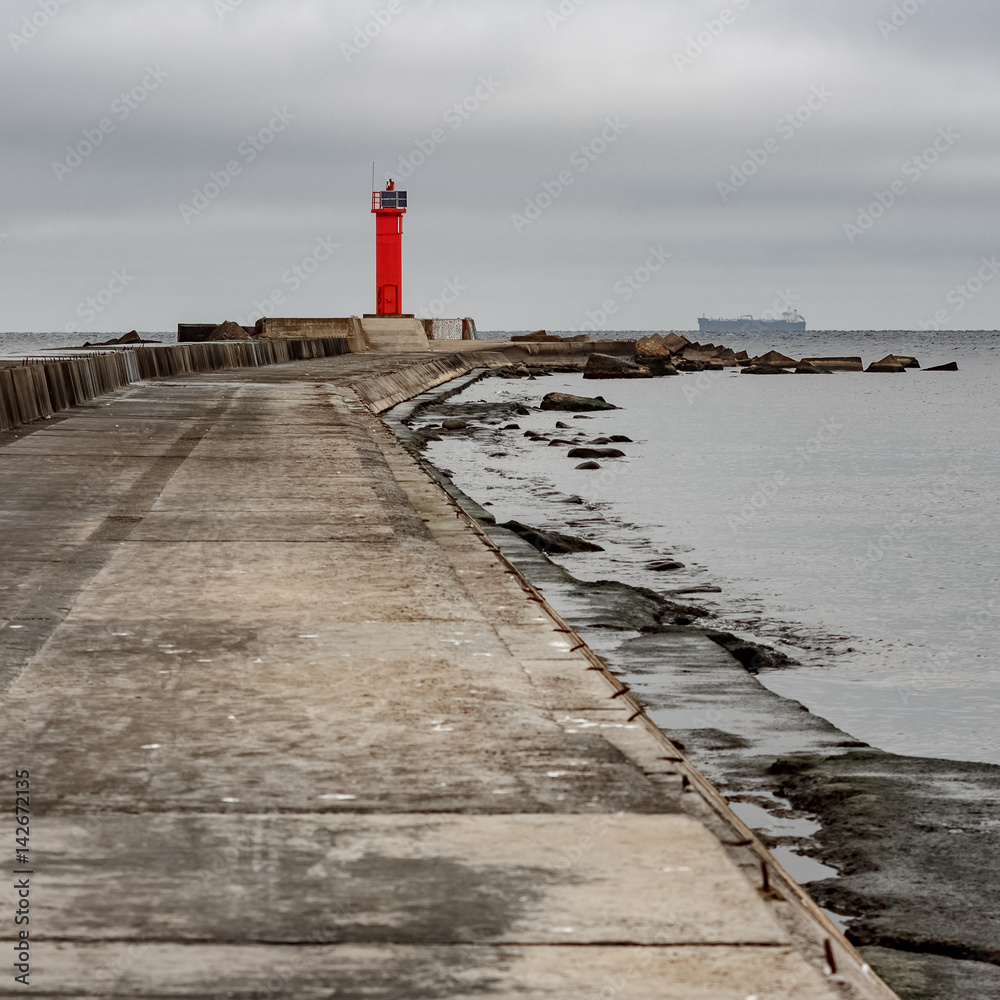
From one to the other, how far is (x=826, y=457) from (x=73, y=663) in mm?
22680

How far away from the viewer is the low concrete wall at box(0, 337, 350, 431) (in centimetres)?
1467

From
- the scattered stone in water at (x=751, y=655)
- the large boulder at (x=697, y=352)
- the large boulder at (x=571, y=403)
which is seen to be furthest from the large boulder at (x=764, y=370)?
the scattered stone in water at (x=751, y=655)

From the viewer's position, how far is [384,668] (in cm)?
486

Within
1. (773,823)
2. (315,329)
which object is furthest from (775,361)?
(773,823)

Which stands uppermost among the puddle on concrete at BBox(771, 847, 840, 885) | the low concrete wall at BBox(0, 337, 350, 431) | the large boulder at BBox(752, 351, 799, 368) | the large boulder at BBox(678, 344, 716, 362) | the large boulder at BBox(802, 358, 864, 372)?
the puddle on concrete at BBox(771, 847, 840, 885)

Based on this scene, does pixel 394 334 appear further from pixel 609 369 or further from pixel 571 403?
pixel 571 403

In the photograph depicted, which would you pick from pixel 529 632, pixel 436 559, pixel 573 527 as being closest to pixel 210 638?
pixel 529 632

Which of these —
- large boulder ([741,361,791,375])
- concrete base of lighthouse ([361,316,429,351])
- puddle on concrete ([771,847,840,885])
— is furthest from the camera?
large boulder ([741,361,791,375])

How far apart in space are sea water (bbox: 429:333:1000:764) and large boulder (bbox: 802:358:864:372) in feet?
117

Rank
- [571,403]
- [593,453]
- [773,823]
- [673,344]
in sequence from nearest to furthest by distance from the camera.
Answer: [773,823]
[593,453]
[571,403]
[673,344]

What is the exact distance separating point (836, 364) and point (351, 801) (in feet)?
242

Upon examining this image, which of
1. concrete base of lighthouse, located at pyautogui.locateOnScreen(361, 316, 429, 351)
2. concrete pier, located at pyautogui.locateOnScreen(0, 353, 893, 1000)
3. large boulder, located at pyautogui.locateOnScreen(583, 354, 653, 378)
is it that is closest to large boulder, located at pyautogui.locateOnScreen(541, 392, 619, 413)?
concrete base of lighthouse, located at pyautogui.locateOnScreen(361, 316, 429, 351)

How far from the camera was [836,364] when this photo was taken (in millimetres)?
74250

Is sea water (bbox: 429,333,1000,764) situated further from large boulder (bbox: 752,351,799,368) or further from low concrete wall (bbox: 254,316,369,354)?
large boulder (bbox: 752,351,799,368)
